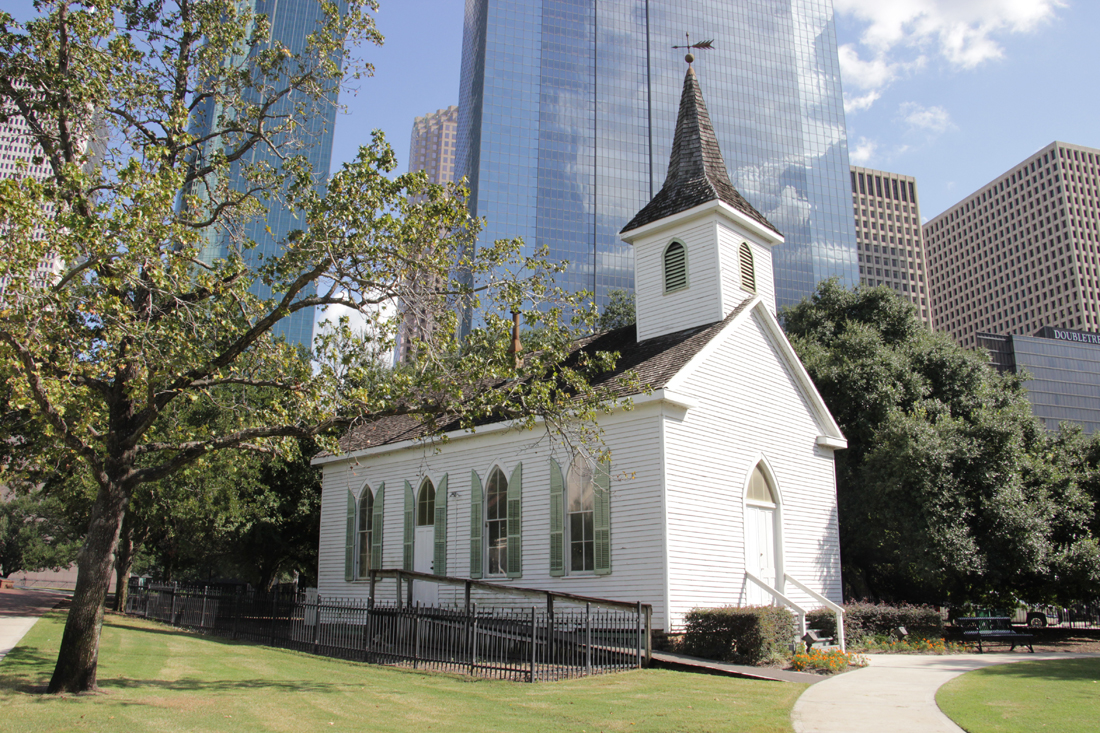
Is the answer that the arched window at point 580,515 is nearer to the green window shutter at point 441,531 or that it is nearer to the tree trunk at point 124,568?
the green window shutter at point 441,531

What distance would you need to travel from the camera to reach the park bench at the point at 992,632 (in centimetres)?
1723

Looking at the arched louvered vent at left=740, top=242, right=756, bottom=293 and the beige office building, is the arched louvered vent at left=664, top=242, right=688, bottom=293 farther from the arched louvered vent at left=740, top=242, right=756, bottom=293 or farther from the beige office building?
the beige office building

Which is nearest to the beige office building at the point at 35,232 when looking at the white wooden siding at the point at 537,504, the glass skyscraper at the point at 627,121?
the white wooden siding at the point at 537,504

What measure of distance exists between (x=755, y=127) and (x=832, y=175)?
1521 centimetres

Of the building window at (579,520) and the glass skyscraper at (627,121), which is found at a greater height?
the glass skyscraper at (627,121)

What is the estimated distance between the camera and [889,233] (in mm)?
193625

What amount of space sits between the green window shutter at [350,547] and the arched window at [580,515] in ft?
30.6

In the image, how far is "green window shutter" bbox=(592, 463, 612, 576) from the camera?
16.9 m

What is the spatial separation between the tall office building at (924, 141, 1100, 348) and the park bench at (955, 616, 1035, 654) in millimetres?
171575

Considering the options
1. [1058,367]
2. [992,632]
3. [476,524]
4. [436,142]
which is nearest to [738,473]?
[992,632]

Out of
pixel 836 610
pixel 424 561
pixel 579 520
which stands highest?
pixel 579 520

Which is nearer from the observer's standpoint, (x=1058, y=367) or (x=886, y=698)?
(x=886, y=698)

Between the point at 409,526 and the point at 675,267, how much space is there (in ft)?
34.7

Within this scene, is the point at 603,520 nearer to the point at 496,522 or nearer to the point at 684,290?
the point at 496,522
